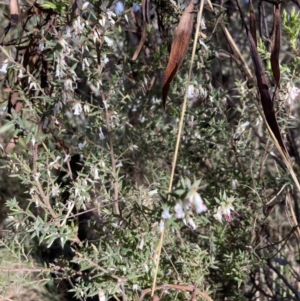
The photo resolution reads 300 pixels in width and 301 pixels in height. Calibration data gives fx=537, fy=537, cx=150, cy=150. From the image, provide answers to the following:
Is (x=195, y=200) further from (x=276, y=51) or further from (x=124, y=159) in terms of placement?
(x=124, y=159)

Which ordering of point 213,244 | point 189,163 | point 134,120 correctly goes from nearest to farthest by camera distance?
point 213,244 → point 189,163 → point 134,120

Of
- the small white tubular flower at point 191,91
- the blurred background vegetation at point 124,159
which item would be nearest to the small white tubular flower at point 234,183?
the blurred background vegetation at point 124,159

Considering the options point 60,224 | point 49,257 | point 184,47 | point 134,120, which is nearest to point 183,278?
point 60,224

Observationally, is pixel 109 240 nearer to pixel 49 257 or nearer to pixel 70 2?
pixel 70 2

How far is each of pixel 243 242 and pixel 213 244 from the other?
0.10 m

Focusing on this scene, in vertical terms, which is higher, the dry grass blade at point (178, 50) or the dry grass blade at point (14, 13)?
the dry grass blade at point (178, 50)

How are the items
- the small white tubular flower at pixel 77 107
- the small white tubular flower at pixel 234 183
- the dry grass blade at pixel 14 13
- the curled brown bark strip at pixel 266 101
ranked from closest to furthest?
the curled brown bark strip at pixel 266 101 → the dry grass blade at pixel 14 13 → the small white tubular flower at pixel 77 107 → the small white tubular flower at pixel 234 183

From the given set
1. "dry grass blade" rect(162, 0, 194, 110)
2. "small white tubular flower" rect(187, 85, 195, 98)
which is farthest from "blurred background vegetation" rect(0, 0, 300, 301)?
"dry grass blade" rect(162, 0, 194, 110)

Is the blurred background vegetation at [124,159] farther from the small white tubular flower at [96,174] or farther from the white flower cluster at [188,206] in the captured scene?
the white flower cluster at [188,206]

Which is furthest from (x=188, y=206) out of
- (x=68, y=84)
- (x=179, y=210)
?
(x=68, y=84)

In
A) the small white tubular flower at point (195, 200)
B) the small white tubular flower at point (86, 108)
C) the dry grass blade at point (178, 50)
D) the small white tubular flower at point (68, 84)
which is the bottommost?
the small white tubular flower at point (86, 108)

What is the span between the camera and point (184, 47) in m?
0.88

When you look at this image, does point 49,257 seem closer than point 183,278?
No

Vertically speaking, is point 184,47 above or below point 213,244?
above
